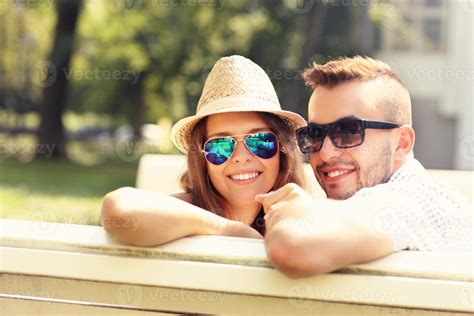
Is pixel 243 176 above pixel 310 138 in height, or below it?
below

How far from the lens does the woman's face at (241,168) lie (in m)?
2.78

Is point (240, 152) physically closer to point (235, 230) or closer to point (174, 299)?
point (235, 230)

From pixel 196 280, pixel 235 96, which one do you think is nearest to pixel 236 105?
pixel 235 96

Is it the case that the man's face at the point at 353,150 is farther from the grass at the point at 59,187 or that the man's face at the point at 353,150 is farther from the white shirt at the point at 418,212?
the grass at the point at 59,187

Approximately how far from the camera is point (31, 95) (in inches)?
1127

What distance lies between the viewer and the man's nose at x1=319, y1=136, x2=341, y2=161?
8.57 feet

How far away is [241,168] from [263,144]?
12 cm

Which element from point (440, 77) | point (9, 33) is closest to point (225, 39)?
point (440, 77)

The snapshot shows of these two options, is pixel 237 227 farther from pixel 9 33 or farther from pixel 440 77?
pixel 9 33

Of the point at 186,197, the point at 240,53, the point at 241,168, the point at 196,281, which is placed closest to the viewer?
the point at 196,281

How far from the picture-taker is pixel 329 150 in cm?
262

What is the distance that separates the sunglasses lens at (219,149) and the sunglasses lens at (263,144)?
0.07 m

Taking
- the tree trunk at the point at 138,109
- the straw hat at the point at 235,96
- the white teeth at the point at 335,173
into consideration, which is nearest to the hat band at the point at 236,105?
the straw hat at the point at 235,96

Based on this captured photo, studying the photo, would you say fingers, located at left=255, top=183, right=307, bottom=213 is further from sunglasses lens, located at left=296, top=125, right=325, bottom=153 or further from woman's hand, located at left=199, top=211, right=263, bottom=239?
sunglasses lens, located at left=296, top=125, right=325, bottom=153
